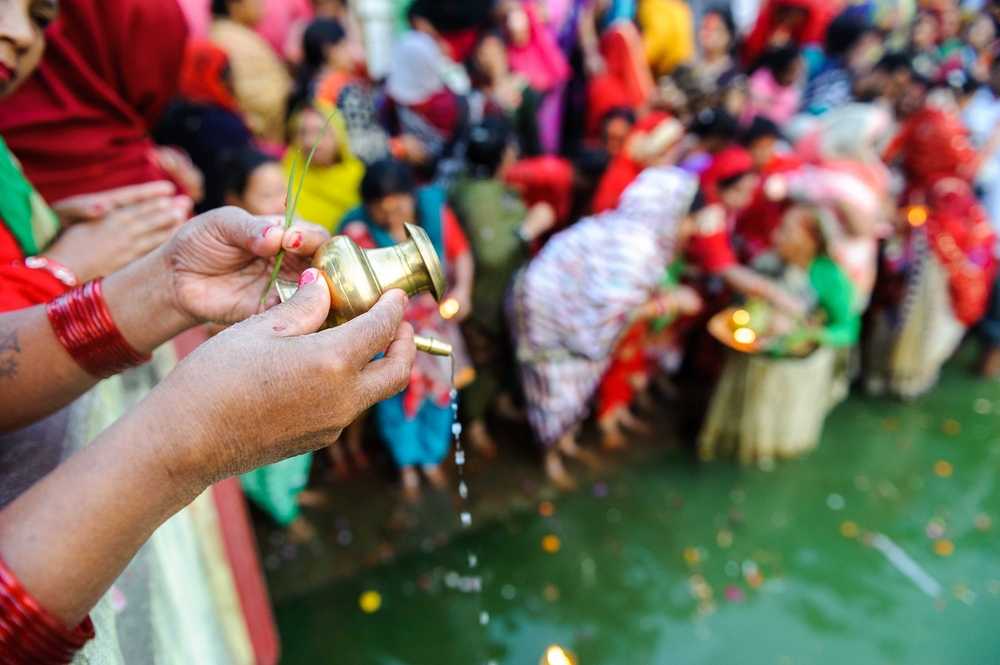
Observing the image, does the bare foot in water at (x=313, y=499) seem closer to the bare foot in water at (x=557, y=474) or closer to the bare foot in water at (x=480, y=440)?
the bare foot in water at (x=480, y=440)

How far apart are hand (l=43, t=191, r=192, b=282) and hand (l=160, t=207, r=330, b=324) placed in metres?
0.53

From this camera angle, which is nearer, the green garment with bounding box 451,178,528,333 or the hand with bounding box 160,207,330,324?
the hand with bounding box 160,207,330,324

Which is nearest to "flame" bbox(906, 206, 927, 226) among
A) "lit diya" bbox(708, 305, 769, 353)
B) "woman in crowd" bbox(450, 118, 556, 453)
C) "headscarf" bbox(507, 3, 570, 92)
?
"lit diya" bbox(708, 305, 769, 353)

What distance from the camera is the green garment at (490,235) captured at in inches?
140

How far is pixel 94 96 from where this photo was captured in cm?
207

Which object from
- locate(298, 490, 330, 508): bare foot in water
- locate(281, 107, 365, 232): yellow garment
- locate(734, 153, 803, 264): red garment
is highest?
locate(281, 107, 365, 232): yellow garment

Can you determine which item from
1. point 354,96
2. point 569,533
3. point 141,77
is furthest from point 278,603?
point 354,96

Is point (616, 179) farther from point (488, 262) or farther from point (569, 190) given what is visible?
point (488, 262)

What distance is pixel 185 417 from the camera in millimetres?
906

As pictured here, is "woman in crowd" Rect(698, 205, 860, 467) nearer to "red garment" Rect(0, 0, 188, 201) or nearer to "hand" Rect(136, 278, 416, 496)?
"hand" Rect(136, 278, 416, 496)

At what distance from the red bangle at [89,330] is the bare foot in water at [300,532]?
7.03 feet

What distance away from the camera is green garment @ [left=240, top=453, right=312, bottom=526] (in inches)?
116

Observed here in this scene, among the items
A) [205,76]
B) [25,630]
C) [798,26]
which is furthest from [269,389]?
[798,26]

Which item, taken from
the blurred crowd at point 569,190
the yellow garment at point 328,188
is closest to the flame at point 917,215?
the blurred crowd at point 569,190
